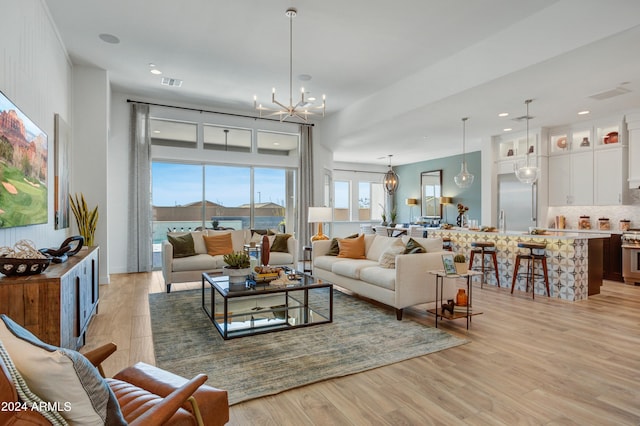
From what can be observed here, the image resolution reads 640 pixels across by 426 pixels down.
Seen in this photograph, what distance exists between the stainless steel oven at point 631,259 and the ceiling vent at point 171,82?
8.20 m

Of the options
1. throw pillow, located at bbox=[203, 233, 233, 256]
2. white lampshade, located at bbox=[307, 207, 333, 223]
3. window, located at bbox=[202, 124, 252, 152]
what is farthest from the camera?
window, located at bbox=[202, 124, 252, 152]

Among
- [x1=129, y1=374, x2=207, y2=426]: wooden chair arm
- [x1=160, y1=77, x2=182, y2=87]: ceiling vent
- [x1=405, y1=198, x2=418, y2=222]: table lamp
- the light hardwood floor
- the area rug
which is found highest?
[x1=160, y1=77, x2=182, y2=87]: ceiling vent

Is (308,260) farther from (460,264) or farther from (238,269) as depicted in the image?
(460,264)

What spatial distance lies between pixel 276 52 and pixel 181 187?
3.81 metres

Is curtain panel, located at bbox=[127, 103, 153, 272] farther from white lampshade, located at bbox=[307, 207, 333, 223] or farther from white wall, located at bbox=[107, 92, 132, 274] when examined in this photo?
white lampshade, located at bbox=[307, 207, 333, 223]

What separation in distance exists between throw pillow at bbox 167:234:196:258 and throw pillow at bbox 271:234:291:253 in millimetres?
1326

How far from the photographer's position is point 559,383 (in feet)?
8.11

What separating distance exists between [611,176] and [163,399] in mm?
8055

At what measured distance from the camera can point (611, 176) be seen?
6.53m

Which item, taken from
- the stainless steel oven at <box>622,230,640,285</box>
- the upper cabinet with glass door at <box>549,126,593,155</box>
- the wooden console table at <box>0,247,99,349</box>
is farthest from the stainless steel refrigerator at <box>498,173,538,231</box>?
the wooden console table at <box>0,247,99,349</box>

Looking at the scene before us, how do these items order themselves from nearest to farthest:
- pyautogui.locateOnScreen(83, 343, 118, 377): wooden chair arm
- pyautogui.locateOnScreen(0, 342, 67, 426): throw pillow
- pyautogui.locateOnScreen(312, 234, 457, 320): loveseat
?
pyautogui.locateOnScreen(0, 342, 67, 426): throw pillow
pyautogui.locateOnScreen(83, 343, 118, 377): wooden chair arm
pyautogui.locateOnScreen(312, 234, 457, 320): loveseat

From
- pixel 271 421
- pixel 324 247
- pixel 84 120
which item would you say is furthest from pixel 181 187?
pixel 271 421

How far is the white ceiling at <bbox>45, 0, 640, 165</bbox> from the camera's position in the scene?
3.75m

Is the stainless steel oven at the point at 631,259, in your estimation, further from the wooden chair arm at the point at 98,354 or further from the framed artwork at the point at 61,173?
the framed artwork at the point at 61,173
